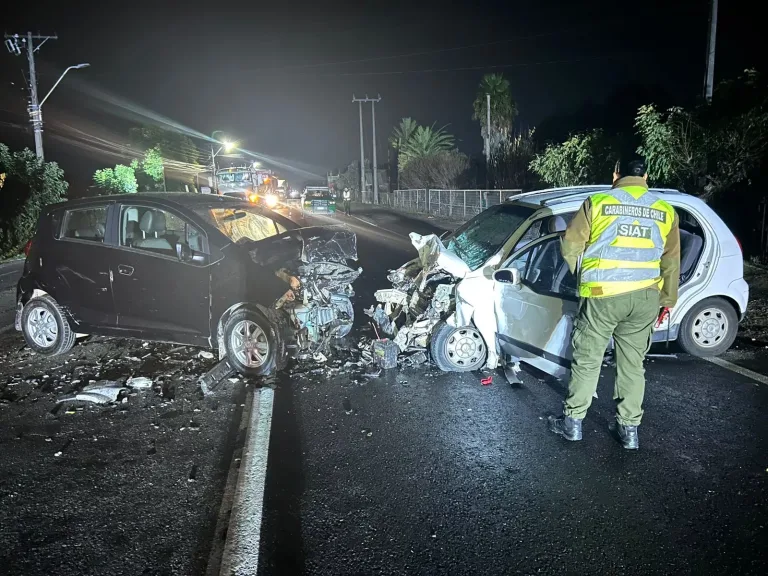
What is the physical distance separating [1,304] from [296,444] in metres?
8.36

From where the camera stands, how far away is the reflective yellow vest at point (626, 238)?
3990 millimetres

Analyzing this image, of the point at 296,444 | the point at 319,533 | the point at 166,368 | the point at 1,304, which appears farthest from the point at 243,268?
the point at 1,304

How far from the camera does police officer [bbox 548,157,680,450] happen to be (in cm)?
400

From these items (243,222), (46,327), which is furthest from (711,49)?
(46,327)

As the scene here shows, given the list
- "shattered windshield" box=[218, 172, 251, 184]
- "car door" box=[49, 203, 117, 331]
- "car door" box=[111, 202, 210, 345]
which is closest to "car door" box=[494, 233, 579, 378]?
"car door" box=[111, 202, 210, 345]

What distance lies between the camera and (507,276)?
5254 mm

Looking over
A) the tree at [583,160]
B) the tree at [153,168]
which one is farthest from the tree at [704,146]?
the tree at [153,168]

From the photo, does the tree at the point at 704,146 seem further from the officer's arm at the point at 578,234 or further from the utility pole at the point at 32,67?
the utility pole at the point at 32,67

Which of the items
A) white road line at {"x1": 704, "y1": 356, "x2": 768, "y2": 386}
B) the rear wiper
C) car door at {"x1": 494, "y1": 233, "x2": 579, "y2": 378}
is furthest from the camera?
the rear wiper

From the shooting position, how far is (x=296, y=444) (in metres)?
4.43

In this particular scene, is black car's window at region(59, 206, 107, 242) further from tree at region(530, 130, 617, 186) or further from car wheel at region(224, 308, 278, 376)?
tree at region(530, 130, 617, 186)

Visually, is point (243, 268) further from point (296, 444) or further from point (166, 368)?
point (296, 444)

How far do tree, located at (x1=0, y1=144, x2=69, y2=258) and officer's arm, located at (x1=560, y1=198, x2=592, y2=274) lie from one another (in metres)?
16.7

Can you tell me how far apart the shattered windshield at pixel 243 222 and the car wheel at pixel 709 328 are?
440cm
